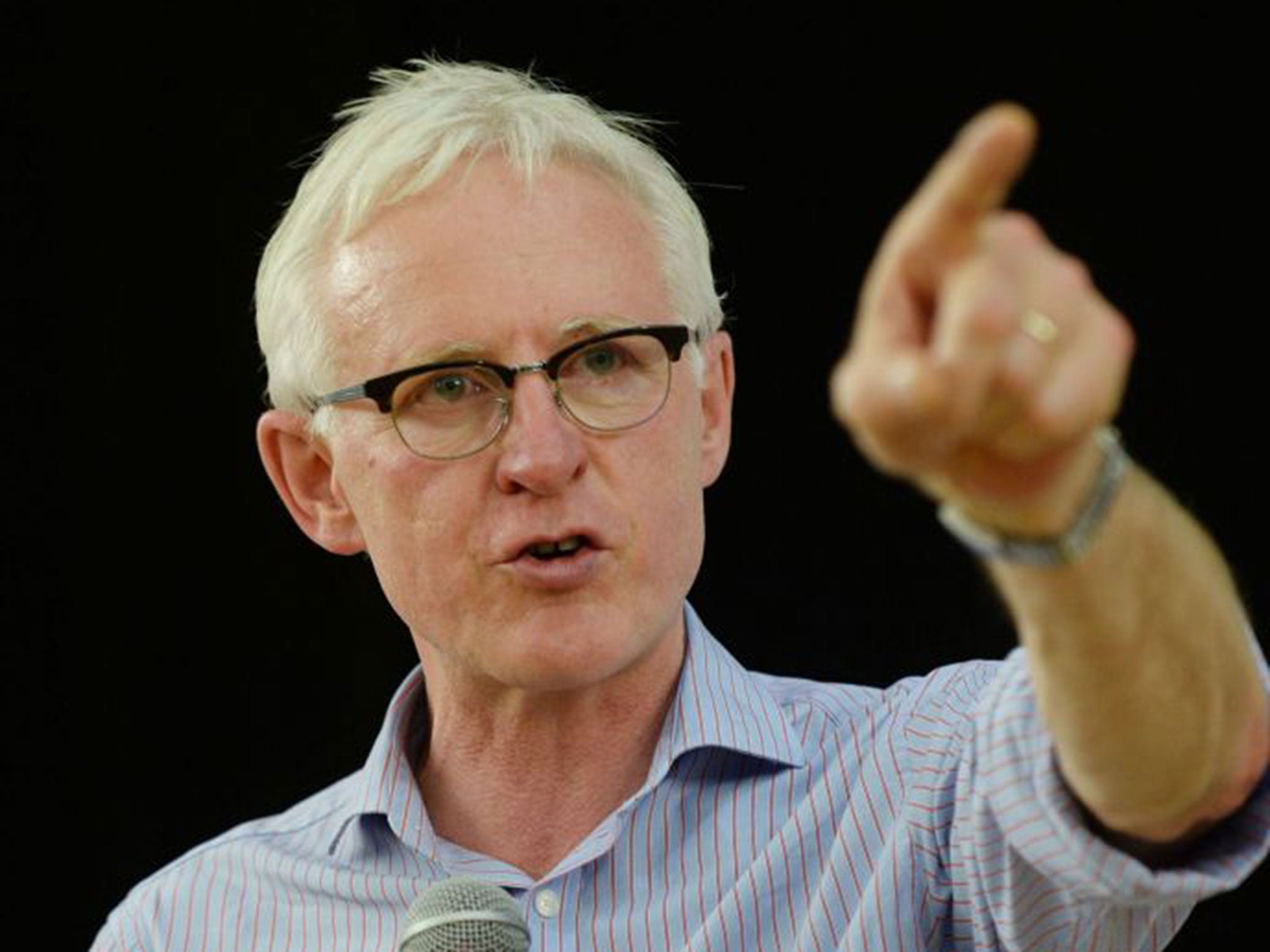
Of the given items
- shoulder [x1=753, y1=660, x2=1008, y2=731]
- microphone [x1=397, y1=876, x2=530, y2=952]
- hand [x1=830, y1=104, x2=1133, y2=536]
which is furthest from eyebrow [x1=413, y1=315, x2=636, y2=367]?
hand [x1=830, y1=104, x2=1133, y2=536]

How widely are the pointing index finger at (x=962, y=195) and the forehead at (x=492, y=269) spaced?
3.37 ft

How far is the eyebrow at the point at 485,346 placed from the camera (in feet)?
7.11

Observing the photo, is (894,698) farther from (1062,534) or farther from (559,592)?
(1062,534)

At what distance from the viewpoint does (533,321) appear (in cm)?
217

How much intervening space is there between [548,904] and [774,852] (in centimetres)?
25

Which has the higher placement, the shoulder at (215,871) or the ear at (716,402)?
the ear at (716,402)

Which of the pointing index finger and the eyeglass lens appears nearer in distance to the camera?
the pointing index finger

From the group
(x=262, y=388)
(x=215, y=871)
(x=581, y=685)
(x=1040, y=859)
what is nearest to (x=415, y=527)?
(x=581, y=685)

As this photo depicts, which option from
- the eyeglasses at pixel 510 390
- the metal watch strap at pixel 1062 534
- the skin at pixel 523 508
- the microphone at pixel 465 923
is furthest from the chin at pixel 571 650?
the metal watch strap at pixel 1062 534

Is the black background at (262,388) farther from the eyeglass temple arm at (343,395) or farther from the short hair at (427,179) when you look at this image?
the eyeglass temple arm at (343,395)

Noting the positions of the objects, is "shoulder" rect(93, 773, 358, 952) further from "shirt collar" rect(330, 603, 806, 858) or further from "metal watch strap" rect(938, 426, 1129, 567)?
"metal watch strap" rect(938, 426, 1129, 567)

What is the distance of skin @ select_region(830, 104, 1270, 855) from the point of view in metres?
1.11

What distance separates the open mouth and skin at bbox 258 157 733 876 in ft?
0.06

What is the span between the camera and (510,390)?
2156 millimetres
